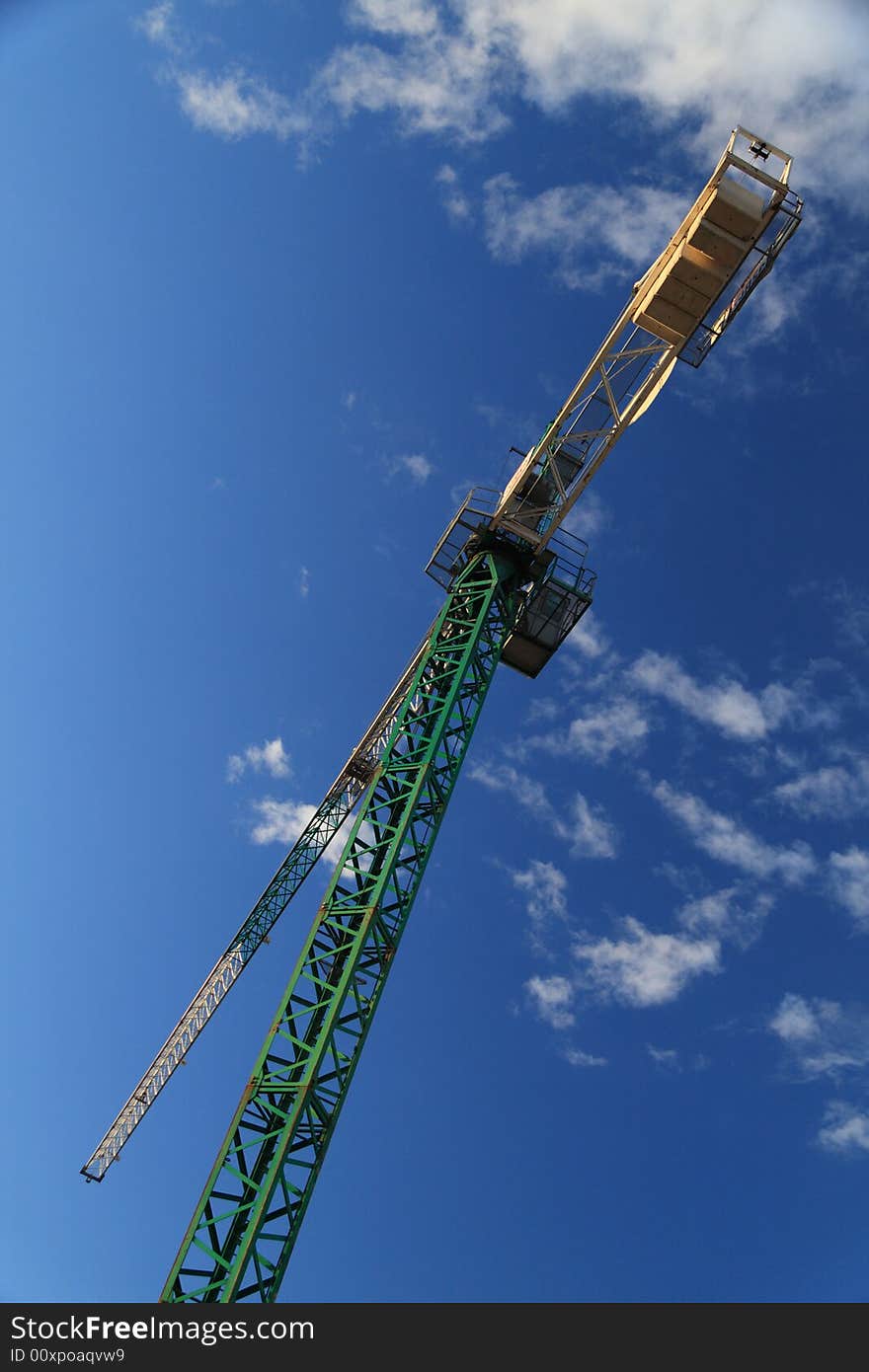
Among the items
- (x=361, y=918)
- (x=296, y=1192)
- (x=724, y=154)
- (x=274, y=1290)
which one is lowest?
(x=274, y=1290)

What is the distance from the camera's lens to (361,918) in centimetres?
2680

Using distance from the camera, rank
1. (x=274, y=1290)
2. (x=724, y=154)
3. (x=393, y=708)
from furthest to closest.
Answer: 1. (x=393, y=708)
2. (x=724, y=154)
3. (x=274, y=1290)

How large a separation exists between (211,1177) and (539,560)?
20.4 metres

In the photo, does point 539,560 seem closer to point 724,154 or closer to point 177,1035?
point 724,154

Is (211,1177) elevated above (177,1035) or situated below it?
below

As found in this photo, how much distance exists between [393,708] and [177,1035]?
97.0 feet

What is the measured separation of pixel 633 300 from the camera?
117ft

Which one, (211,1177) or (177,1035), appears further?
(177,1035)
